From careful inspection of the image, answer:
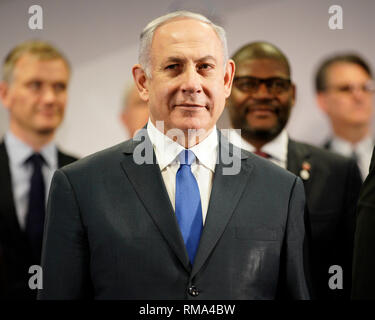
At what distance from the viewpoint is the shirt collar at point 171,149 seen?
179 cm

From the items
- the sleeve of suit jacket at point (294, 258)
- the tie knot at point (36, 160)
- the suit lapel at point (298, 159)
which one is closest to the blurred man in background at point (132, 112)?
the tie knot at point (36, 160)

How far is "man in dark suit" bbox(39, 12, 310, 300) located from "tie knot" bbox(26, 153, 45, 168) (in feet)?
3.08

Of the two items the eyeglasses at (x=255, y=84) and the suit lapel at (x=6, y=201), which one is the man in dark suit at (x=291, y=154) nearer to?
the eyeglasses at (x=255, y=84)

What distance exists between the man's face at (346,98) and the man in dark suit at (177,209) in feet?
3.49

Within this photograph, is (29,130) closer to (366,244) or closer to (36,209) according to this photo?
Answer: (36,209)

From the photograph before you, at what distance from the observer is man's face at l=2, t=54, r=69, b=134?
8.69 ft

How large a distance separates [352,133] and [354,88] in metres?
0.22

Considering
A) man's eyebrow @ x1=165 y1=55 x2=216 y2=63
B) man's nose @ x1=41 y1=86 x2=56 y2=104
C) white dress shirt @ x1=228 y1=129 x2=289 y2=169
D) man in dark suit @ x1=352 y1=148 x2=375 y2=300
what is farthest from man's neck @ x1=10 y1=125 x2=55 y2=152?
man in dark suit @ x1=352 y1=148 x2=375 y2=300

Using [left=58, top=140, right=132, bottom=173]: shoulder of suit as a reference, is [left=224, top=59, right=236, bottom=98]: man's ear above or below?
above

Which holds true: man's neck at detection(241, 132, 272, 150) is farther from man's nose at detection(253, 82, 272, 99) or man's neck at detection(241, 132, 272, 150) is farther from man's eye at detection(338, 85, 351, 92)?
man's eye at detection(338, 85, 351, 92)

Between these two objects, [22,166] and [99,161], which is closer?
[99,161]

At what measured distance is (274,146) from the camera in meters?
2.31

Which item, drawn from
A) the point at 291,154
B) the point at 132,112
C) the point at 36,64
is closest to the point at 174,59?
the point at 291,154
